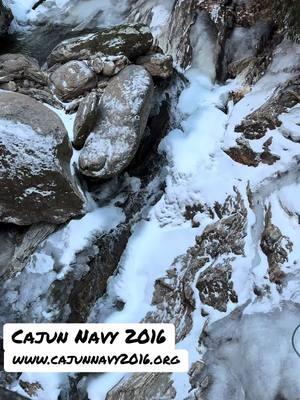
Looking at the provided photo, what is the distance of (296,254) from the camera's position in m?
3.77

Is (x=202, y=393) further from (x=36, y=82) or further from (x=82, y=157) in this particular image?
(x=36, y=82)

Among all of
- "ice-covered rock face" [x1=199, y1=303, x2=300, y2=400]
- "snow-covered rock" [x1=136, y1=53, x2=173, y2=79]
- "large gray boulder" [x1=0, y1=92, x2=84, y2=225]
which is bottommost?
"ice-covered rock face" [x1=199, y1=303, x2=300, y2=400]

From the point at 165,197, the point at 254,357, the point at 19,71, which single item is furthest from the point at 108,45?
the point at 254,357

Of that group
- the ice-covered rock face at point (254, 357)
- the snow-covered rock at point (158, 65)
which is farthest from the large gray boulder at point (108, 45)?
the ice-covered rock face at point (254, 357)

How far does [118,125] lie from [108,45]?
1.25m

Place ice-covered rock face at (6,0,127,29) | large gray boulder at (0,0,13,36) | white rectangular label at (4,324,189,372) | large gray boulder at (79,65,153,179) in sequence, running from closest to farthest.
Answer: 1. white rectangular label at (4,324,189,372)
2. large gray boulder at (79,65,153,179)
3. large gray boulder at (0,0,13,36)
4. ice-covered rock face at (6,0,127,29)

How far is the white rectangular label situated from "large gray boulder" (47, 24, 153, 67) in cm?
307

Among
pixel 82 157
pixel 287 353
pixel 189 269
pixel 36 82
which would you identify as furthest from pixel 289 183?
pixel 36 82

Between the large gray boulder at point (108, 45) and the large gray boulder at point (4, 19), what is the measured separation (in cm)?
144

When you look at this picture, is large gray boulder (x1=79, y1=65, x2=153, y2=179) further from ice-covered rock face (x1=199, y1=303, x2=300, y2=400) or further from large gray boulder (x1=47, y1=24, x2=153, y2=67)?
ice-covered rock face (x1=199, y1=303, x2=300, y2=400)

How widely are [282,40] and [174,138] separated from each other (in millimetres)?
1705

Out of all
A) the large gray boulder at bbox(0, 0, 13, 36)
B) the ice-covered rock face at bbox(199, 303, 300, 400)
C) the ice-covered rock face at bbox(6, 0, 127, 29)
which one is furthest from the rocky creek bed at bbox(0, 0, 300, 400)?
the large gray boulder at bbox(0, 0, 13, 36)

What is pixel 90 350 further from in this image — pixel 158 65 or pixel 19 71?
pixel 158 65

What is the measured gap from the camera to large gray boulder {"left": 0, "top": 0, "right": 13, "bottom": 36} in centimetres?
632
